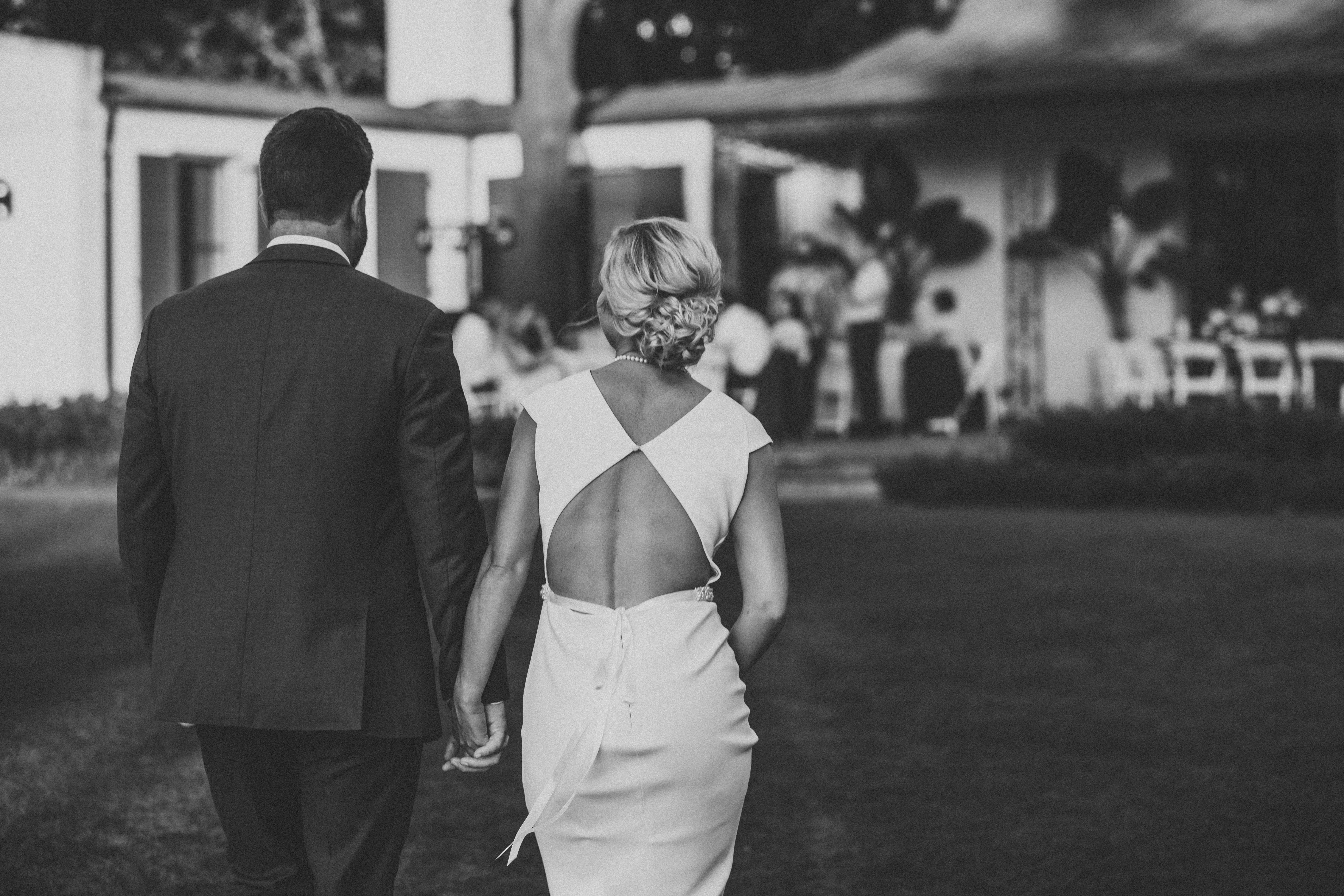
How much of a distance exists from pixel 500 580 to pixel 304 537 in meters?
0.32

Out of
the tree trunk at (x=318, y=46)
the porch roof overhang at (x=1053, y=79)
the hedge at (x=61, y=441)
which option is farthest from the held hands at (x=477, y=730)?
the tree trunk at (x=318, y=46)

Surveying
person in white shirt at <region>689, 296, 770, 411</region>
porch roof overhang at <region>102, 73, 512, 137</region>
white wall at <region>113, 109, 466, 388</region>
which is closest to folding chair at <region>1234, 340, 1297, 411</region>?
person in white shirt at <region>689, 296, 770, 411</region>

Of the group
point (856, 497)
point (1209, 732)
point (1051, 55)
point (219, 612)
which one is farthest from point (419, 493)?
point (1051, 55)

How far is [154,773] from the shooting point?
6.09 m

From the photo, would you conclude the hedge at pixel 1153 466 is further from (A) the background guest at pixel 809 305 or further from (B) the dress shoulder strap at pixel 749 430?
(B) the dress shoulder strap at pixel 749 430

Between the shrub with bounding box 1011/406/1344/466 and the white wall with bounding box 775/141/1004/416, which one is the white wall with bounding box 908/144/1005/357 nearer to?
the white wall with bounding box 775/141/1004/416

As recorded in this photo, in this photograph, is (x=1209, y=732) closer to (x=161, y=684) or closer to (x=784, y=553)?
(x=784, y=553)

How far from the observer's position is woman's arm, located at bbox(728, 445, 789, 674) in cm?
305

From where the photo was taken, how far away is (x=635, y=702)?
2945mm

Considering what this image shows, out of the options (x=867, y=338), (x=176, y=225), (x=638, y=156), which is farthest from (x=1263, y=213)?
(x=176, y=225)

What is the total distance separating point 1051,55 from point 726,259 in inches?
148

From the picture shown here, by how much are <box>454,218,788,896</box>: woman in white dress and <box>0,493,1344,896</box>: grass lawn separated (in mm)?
1928

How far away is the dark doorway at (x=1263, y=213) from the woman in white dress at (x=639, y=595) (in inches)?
671

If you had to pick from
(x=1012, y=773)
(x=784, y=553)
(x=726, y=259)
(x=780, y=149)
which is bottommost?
(x=1012, y=773)
